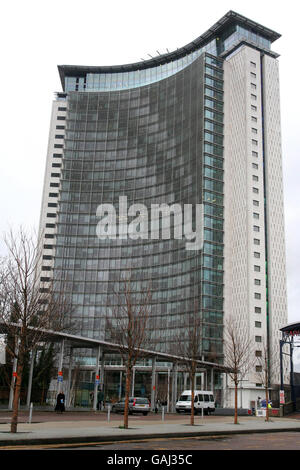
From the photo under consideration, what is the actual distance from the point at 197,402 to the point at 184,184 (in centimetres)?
5144

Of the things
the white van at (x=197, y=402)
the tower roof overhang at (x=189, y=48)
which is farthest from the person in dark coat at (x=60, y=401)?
the tower roof overhang at (x=189, y=48)

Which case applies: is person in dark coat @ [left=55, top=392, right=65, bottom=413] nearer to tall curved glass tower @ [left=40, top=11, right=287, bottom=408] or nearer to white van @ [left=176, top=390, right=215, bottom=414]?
white van @ [left=176, top=390, right=215, bottom=414]

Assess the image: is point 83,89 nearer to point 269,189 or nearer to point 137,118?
point 137,118

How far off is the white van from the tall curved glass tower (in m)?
29.2

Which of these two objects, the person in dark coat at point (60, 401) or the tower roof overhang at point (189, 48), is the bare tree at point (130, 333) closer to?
the person in dark coat at point (60, 401)

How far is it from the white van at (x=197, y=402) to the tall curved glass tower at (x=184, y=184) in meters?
29.2

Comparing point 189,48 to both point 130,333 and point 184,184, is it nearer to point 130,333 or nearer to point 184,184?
point 184,184

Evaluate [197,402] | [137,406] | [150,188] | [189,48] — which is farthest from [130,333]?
[189,48]

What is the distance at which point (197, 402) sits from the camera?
44.9 m

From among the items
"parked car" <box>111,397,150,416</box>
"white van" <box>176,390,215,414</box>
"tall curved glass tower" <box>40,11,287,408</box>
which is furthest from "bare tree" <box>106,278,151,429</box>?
"tall curved glass tower" <box>40,11,287,408</box>

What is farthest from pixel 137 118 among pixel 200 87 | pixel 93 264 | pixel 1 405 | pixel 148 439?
pixel 148 439

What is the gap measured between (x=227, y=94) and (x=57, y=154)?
46.0 metres

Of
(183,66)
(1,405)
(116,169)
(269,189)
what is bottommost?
(1,405)

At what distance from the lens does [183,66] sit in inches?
4176
